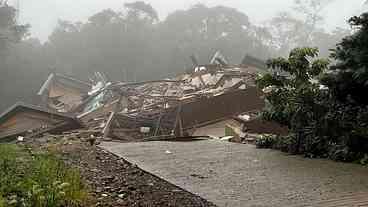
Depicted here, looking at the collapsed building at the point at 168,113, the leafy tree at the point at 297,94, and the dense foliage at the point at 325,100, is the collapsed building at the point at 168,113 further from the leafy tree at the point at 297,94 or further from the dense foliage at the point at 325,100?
the dense foliage at the point at 325,100

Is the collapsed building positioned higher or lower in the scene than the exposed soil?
higher

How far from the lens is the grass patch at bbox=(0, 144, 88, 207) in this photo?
3.72 meters

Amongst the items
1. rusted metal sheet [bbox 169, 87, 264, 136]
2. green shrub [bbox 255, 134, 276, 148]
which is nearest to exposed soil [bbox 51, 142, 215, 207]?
green shrub [bbox 255, 134, 276, 148]

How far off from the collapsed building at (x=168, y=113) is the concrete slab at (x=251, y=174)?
4557 millimetres

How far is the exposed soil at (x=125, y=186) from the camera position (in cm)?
466

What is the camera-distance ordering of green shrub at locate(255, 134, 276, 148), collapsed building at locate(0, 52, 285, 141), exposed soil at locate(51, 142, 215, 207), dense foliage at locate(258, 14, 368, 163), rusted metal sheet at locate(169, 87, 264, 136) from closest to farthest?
1. exposed soil at locate(51, 142, 215, 207)
2. dense foliage at locate(258, 14, 368, 163)
3. green shrub at locate(255, 134, 276, 148)
4. collapsed building at locate(0, 52, 285, 141)
5. rusted metal sheet at locate(169, 87, 264, 136)

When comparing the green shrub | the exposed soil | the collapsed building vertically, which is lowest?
the exposed soil

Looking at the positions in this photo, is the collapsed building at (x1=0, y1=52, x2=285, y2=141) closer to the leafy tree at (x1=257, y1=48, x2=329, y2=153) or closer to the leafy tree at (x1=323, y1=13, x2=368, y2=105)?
the leafy tree at (x1=257, y1=48, x2=329, y2=153)

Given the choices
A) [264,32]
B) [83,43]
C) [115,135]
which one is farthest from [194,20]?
[115,135]

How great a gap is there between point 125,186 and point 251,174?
176 cm

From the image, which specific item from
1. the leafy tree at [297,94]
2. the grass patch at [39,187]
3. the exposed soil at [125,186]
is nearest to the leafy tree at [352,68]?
the leafy tree at [297,94]

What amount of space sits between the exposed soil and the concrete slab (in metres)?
0.17

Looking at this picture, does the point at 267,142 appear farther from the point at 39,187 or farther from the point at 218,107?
the point at 218,107

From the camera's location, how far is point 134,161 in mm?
7461
